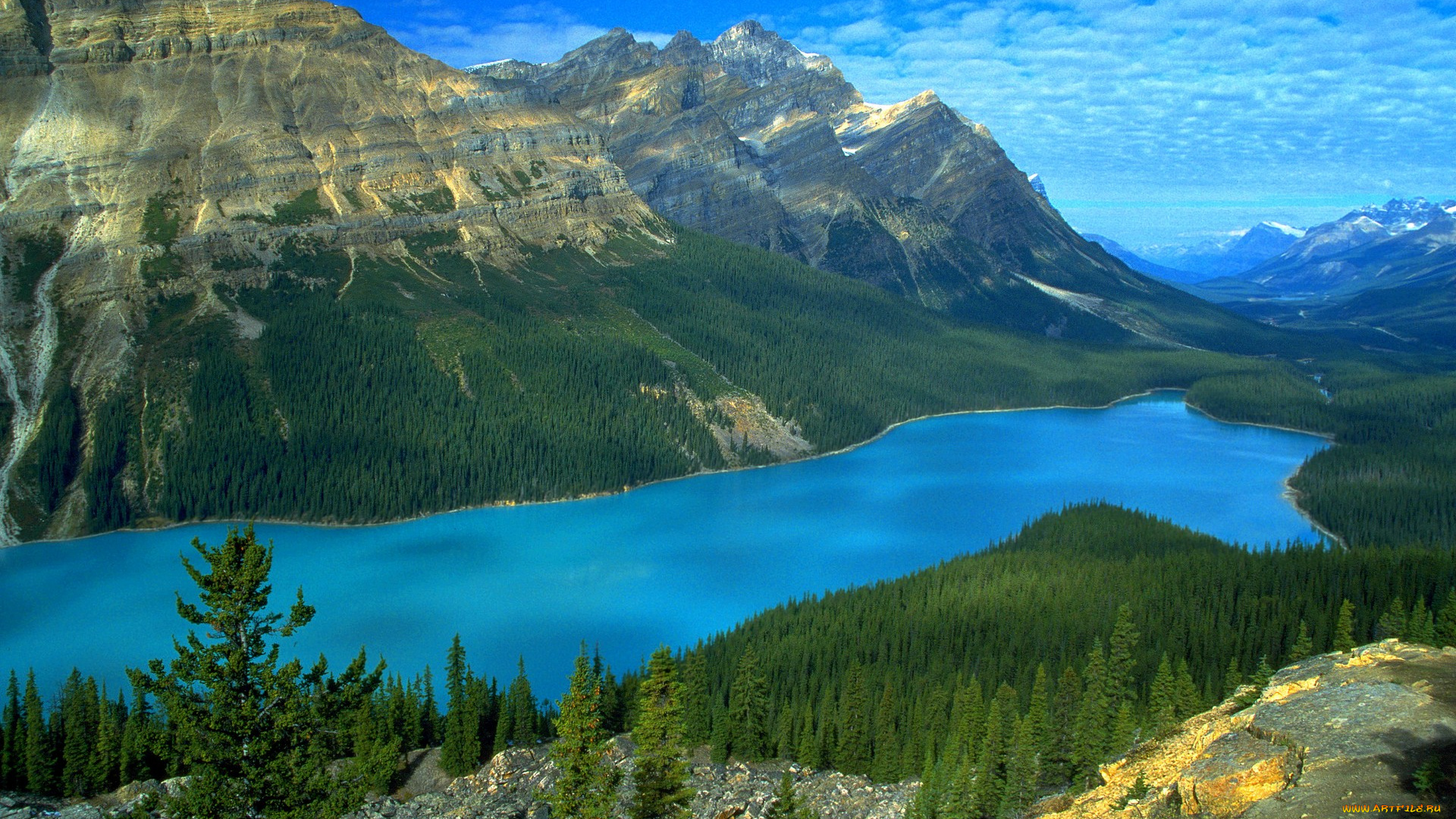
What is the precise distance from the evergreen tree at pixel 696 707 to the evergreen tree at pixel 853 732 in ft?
19.5

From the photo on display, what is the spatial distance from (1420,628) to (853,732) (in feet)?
80.2

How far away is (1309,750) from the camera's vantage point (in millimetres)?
20109

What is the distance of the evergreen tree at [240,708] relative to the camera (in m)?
22.1

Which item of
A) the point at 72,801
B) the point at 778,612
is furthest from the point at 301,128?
the point at 72,801

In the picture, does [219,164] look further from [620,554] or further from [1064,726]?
[1064,726]

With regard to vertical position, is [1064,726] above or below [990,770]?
below

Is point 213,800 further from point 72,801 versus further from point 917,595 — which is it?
point 917,595

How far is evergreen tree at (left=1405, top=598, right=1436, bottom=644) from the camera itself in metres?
41.2

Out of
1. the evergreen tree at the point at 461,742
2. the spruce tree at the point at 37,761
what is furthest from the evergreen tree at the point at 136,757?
the evergreen tree at the point at 461,742

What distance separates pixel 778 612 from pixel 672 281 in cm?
10128

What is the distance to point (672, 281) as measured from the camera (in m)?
159

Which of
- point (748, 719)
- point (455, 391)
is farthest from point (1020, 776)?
point (455, 391)

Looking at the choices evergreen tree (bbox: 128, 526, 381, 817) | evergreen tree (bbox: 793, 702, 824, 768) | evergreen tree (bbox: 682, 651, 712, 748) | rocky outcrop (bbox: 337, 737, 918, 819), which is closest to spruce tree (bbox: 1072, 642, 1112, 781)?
rocky outcrop (bbox: 337, 737, 918, 819)

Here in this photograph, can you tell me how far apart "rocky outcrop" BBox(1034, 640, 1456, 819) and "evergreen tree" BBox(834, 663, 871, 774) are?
17.3m
